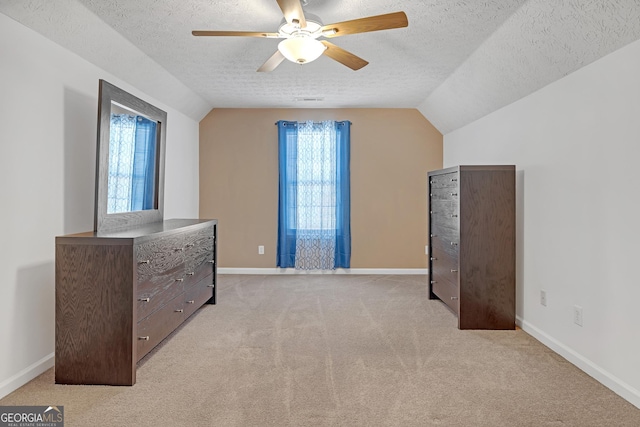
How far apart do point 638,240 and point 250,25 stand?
9.09ft

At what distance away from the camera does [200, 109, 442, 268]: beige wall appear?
556 centimetres

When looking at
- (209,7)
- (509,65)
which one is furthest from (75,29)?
(509,65)

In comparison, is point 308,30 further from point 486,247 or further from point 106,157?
point 486,247

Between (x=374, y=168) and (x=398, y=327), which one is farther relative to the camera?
(x=374, y=168)

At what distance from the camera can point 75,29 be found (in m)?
2.62

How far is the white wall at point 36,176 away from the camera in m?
2.25

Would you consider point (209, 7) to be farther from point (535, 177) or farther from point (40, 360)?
point (535, 177)

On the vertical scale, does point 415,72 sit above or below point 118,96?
above

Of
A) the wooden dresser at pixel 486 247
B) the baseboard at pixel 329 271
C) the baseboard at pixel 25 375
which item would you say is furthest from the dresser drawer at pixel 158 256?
the baseboard at pixel 329 271

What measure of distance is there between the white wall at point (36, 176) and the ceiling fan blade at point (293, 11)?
1.60 metres

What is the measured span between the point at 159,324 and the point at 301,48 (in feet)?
6.88

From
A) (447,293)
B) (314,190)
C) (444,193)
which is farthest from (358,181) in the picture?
(447,293)

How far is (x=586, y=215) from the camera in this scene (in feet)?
8.42

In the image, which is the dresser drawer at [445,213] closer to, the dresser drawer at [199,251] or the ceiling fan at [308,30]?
the ceiling fan at [308,30]
